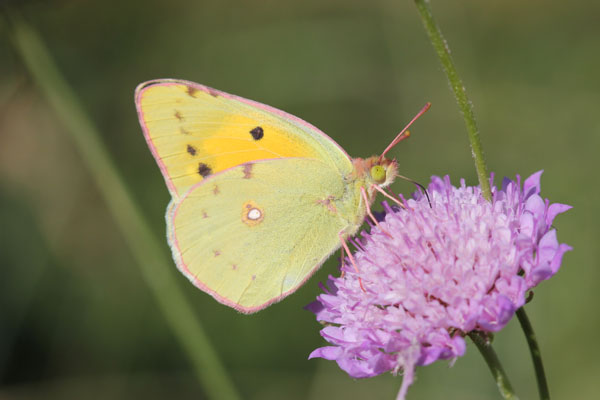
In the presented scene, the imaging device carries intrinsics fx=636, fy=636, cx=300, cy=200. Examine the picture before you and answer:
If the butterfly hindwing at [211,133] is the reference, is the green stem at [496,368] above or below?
below

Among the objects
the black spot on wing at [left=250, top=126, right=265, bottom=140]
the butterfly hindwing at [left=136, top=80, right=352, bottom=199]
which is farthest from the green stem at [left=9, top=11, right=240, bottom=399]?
the black spot on wing at [left=250, top=126, right=265, bottom=140]

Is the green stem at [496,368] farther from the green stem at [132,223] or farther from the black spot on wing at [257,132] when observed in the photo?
the green stem at [132,223]

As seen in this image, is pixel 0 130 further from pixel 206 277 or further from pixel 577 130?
pixel 577 130

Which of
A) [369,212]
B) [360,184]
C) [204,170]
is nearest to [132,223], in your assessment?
[204,170]

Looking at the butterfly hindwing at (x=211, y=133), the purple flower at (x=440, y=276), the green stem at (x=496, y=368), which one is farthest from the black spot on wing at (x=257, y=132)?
the green stem at (x=496, y=368)

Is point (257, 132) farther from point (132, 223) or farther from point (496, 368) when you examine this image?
point (496, 368)

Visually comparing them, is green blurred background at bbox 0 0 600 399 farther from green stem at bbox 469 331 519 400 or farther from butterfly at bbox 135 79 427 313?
green stem at bbox 469 331 519 400

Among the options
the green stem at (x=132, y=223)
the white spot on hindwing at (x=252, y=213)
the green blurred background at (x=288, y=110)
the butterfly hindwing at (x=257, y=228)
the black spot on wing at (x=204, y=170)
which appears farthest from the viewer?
the green blurred background at (x=288, y=110)

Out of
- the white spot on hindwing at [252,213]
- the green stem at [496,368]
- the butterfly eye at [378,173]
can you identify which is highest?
the butterfly eye at [378,173]
